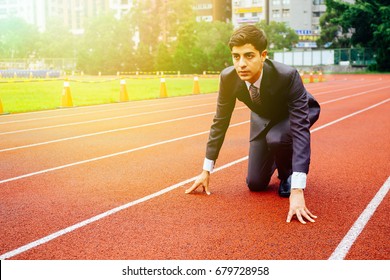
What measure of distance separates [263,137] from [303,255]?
1.86 meters

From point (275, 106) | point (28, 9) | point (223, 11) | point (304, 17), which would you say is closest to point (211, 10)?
point (223, 11)

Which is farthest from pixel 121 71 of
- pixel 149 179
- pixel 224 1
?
pixel 149 179

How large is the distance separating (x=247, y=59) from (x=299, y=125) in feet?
2.27

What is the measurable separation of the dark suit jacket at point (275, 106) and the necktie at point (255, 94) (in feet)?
0.15

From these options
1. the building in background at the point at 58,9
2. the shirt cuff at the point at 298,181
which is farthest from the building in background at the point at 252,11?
the shirt cuff at the point at 298,181

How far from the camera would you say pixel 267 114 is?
17.0 ft

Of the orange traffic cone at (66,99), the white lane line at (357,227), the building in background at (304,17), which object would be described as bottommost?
the white lane line at (357,227)

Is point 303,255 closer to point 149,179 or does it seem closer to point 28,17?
point 149,179

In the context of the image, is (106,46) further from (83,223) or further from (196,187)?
(83,223)

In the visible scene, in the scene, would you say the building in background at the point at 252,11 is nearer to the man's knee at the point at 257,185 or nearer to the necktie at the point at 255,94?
the man's knee at the point at 257,185

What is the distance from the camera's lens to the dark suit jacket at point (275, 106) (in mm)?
4480

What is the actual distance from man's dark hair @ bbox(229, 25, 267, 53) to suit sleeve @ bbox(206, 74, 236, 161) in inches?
28.0

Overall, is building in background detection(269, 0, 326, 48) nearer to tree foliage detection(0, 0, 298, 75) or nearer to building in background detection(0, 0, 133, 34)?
tree foliage detection(0, 0, 298, 75)

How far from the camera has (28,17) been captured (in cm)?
12700
